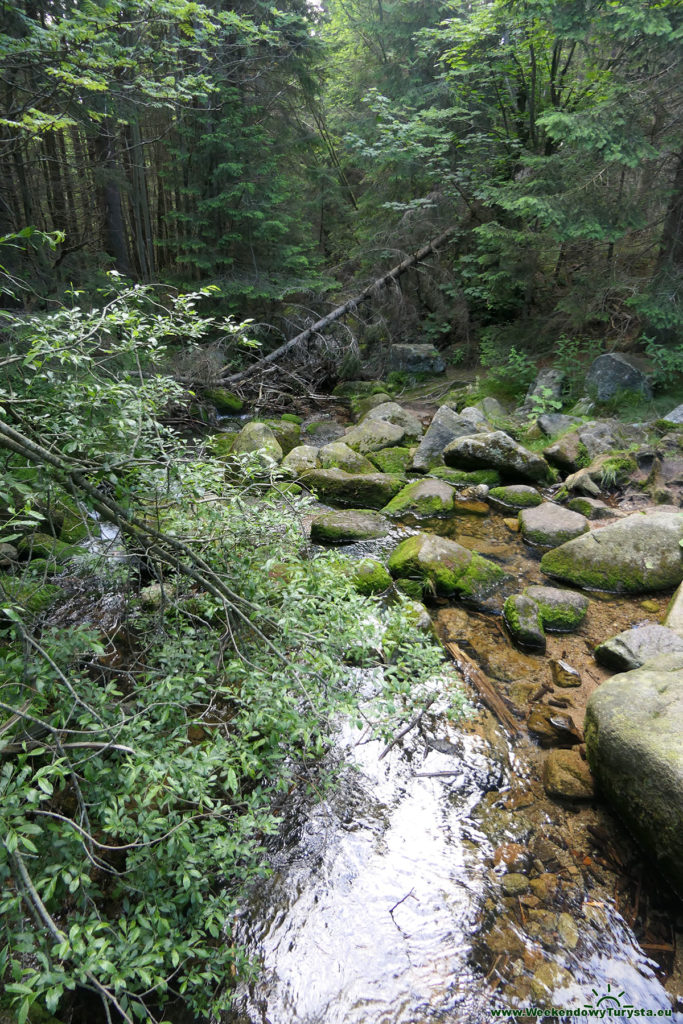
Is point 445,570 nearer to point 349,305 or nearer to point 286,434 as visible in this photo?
point 286,434

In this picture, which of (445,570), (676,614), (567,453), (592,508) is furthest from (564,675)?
(567,453)

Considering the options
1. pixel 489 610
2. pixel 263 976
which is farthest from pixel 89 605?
pixel 489 610

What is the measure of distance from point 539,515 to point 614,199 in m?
5.43

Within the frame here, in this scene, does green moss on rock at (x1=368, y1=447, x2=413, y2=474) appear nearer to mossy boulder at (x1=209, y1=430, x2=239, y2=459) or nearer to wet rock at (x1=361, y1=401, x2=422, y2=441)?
wet rock at (x1=361, y1=401, x2=422, y2=441)

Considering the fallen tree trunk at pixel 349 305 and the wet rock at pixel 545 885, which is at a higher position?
the fallen tree trunk at pixel 349 305

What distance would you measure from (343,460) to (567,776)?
5.44 meters

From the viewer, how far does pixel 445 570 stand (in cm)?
527

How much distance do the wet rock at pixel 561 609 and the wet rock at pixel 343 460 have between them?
3592 millimetres

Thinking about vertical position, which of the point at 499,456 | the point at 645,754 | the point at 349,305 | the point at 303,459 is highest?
the point at 349,305

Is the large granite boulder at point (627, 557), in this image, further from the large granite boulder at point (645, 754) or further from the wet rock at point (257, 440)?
the wet rock at point (257, 440)

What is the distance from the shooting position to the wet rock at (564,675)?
408 cm

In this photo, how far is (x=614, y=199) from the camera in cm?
810

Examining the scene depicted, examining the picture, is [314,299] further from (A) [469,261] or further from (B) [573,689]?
(B) [573,689]

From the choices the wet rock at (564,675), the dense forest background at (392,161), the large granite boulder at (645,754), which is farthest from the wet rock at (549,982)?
the dense forest background at (392,161)
